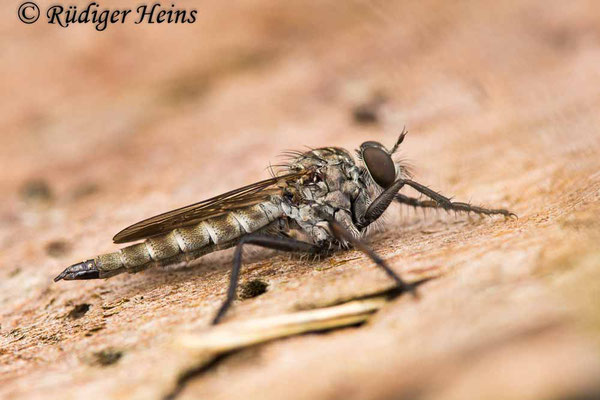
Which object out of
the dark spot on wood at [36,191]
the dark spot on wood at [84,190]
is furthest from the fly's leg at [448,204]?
the dark spot on wood at [36,191]

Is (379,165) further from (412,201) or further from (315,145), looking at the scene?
(315,145)

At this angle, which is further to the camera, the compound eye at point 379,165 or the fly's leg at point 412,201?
the fly's leg at point 412,201

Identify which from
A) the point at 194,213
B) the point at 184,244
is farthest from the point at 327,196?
the point at 184,244

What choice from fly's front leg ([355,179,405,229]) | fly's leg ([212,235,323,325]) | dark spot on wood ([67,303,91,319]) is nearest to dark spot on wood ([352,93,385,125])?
fly's front leg ([355,179,405,229])

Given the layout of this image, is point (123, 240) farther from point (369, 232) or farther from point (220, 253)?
point (369, 232)

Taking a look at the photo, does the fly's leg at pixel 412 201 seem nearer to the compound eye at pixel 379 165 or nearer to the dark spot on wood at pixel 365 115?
the compound eye at pixel 379 165
